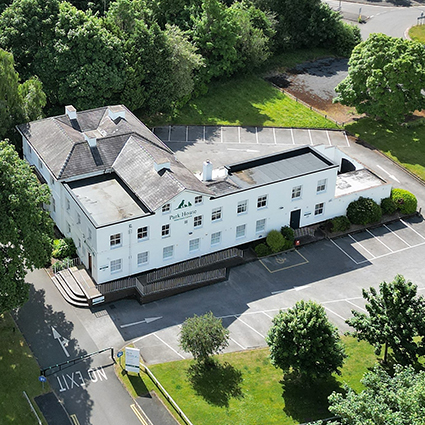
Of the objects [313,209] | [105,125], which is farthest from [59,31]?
[313,209]

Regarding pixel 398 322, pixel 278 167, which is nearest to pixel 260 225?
pixel 278 167

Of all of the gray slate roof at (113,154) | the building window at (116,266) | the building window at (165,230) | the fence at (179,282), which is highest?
the gray slate roof at (113,154)

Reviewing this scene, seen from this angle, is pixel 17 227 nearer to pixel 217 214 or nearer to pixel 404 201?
pixel 217 214

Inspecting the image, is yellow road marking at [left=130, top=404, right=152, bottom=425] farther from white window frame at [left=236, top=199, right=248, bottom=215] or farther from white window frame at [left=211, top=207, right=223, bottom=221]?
white window frame at [left=236, top=199, right=248, bottom=215]

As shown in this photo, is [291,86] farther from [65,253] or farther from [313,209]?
[65,253]

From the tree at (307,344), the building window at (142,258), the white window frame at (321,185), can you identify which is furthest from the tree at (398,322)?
the white window frame at (321,185)

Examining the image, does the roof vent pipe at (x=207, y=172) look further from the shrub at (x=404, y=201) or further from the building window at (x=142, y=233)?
the shrub at (x=404, y=201)
